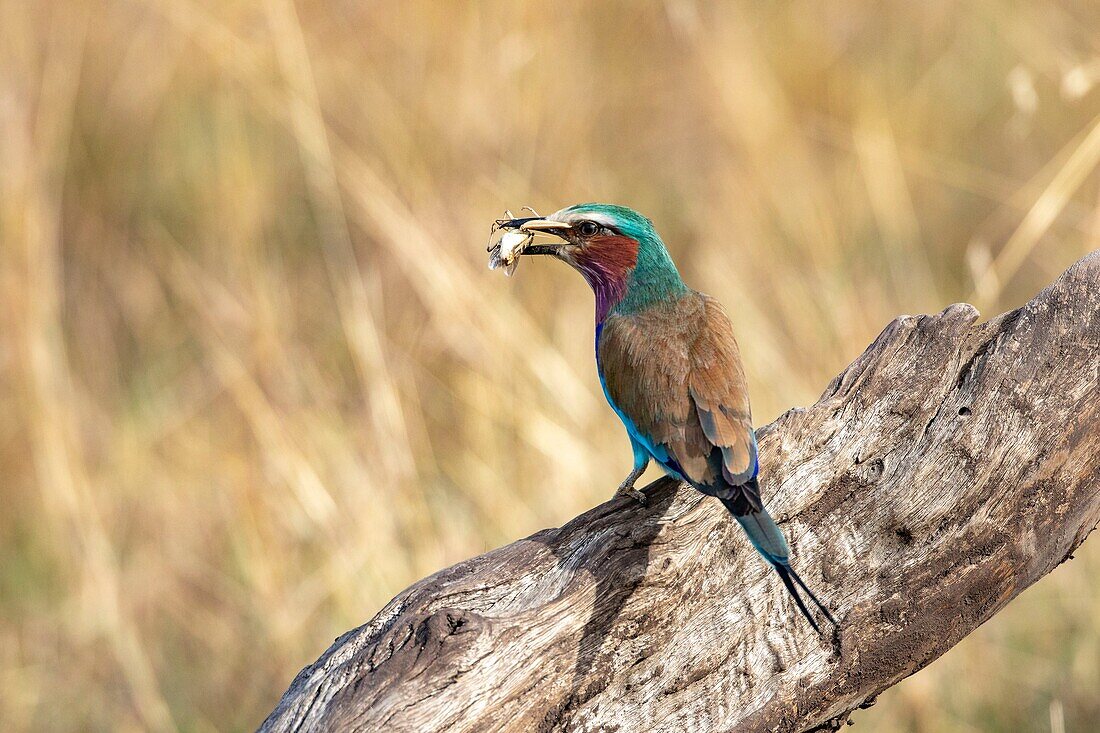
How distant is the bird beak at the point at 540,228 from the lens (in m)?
3.22

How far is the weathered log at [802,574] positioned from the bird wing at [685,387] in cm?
12

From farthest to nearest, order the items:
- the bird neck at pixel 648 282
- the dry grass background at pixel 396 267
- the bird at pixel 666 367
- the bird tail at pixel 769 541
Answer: the dry grass background at pixel 396 267 → the bird neck at pixel 648 282 → the bird at pixel 666 367 → the bird tail at pixel 769 541

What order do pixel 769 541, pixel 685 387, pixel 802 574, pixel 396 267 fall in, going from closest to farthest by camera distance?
1. pixel 769 541
2. pixel 802 574
3. pixel 685 387
4. pixel 396 267

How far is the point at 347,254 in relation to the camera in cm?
631

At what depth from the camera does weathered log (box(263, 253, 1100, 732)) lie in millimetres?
2400

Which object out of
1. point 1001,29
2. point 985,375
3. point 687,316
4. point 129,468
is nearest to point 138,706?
point 129,468

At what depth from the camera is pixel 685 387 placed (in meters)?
2.84

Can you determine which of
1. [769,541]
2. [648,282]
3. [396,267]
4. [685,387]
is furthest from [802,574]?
[396,267]

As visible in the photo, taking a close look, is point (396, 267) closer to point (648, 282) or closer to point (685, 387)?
point (648, 282)

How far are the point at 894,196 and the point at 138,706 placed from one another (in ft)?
11.9

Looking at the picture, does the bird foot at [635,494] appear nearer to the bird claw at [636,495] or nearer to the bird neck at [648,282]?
the bird claw at [636,495]

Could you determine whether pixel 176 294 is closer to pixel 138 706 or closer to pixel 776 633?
pixel 138 706

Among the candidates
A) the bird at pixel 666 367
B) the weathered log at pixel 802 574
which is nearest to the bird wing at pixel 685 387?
the bird at pixel 666 367

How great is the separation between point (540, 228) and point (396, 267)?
3.22m
